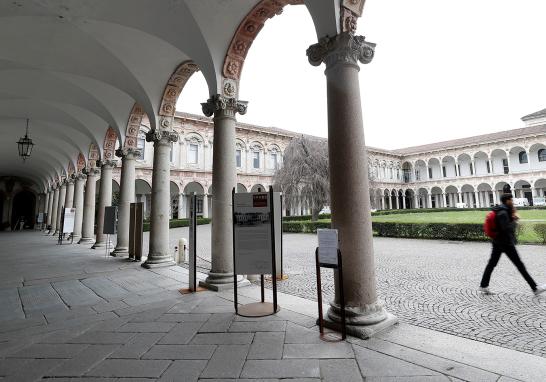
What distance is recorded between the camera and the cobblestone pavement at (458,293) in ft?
10.5

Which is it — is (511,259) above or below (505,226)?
below

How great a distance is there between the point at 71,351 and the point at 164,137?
5.70 meters

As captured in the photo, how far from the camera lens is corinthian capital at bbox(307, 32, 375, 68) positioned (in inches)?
133

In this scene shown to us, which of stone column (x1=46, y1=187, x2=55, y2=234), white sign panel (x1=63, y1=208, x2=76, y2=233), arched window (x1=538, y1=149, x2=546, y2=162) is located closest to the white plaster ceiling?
white sign panel (x1=63, y1=208, x2=76, y2=233)

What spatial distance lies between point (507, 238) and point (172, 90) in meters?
7.62

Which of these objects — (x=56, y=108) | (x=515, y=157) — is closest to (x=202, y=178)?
(x=56, y=108)

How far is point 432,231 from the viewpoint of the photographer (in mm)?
12789

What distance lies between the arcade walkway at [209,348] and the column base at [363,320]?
0.10m

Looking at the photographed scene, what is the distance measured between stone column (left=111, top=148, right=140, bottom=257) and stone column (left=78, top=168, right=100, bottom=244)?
4673mm

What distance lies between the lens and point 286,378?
2289 mm

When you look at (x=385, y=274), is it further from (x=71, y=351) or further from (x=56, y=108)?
(x=56, y=108)

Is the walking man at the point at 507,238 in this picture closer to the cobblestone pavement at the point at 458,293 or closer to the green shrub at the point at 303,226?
the cobblestone pavement at the point at 458,293

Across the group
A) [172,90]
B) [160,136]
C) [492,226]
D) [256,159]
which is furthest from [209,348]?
[256,159]

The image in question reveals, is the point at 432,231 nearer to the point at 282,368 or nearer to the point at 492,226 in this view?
the point at 492,226
